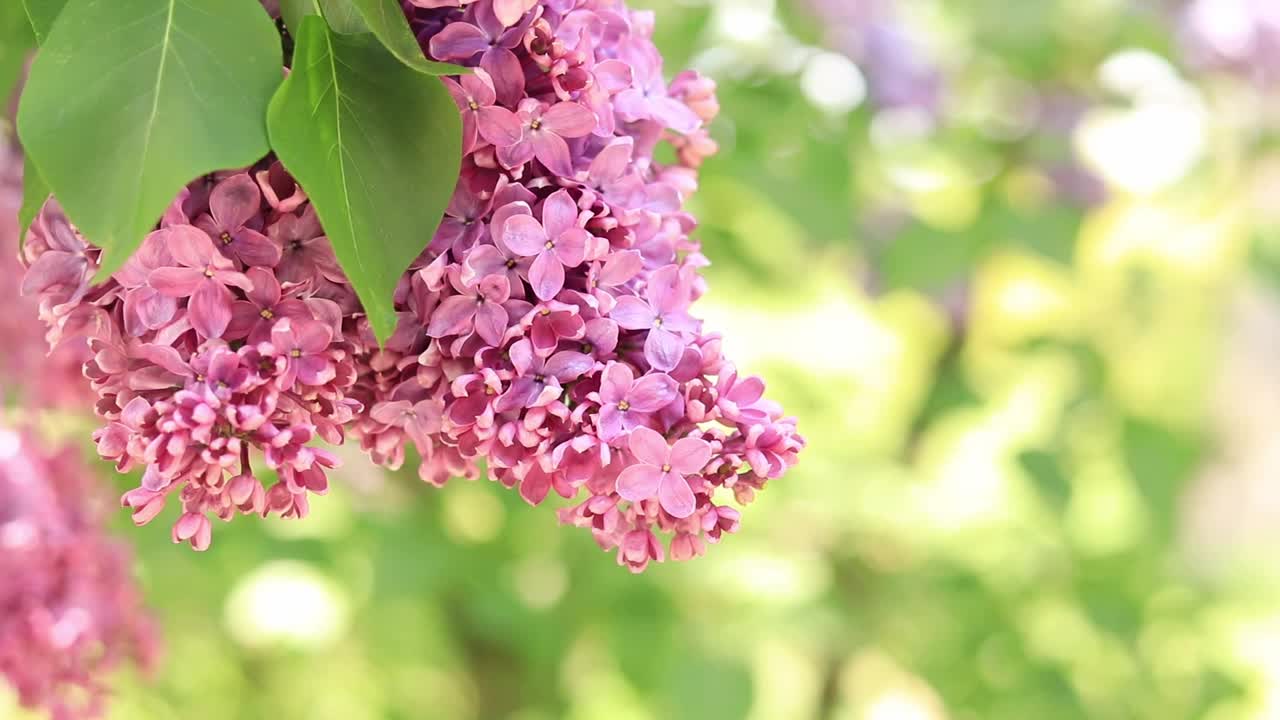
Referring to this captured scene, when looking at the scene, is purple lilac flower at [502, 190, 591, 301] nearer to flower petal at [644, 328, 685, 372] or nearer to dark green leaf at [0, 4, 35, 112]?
flower petal at [644, 328, 685, 372]

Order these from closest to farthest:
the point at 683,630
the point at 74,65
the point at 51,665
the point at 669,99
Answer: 1. the point at 74,65
2. the point at 669,99
3. the point at 51,665
4. the point at 683,630

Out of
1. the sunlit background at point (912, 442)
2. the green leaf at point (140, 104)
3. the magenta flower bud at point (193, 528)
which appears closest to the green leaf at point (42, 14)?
the green leaf at point (140, 104)

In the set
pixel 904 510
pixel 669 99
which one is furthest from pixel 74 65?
pixel 904 510

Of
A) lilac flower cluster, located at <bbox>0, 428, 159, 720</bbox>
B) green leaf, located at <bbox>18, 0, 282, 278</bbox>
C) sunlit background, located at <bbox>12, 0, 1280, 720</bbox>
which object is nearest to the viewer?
green leaf, located at <bbox>18, 0, 282, 278</bbox>

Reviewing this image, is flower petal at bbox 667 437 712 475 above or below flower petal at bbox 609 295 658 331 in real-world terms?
below

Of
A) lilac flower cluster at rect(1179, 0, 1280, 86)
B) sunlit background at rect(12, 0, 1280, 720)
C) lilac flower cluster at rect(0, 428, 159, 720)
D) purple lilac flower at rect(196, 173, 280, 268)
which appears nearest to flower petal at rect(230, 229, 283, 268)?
purple lilac flower at rect(196, 173, 280, 268)

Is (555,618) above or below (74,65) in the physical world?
below

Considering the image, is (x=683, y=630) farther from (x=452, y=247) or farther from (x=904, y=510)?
(x=452, y=247)
